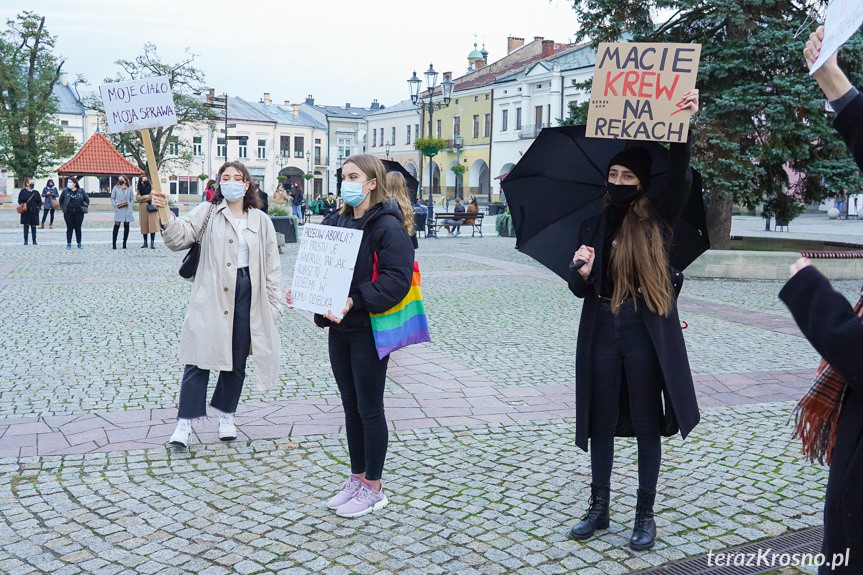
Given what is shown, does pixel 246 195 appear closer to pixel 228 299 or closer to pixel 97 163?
pixel 228 299

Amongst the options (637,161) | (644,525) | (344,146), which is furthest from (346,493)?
(344,146)

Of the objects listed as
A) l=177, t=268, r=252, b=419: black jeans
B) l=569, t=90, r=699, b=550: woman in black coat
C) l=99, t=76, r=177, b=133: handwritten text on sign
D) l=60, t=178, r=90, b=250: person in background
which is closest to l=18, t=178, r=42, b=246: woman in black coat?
l=60, t=178, r=90, b=250: person in background

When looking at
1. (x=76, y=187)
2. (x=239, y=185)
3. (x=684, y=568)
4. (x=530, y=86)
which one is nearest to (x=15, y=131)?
(x=76, y=187)

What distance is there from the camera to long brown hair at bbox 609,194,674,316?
3.61m

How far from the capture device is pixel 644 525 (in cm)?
379

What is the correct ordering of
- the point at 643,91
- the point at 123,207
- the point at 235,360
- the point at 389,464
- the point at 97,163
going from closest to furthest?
the point at 643,91
the point at 389,464
the point at 235,360
the point at 123,207
the point at 97,163

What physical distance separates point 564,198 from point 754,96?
40.3ft

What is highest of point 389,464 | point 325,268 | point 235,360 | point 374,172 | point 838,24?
point 838,24

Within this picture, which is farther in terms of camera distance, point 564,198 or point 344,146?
point 344,146

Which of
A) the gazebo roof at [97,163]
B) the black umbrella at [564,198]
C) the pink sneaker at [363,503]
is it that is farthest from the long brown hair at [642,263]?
the gazebo roof at [97,163]

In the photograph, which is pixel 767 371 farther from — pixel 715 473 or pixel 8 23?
pixel 8 23

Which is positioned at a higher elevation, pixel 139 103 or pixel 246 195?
pixel 139 103

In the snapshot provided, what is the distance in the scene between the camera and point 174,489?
4508 mm

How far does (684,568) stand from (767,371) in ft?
14.6
